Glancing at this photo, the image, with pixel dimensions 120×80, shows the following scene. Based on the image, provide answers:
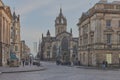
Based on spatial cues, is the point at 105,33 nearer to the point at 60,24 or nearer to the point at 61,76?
the point at 61,76

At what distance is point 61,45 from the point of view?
160750mm

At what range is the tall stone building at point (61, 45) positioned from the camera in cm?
15269

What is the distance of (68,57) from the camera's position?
504ft

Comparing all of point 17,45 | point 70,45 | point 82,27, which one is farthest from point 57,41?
point 82,27

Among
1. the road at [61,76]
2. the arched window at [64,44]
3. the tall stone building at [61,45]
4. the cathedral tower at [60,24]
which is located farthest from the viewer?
the cathedral tower at [60,24]

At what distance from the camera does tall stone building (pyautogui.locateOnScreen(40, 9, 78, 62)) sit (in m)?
153

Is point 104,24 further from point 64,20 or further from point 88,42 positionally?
point 64,20

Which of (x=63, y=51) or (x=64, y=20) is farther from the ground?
(x=64, y=20)

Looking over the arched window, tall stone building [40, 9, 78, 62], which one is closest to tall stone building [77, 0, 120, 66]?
tall stone building [40, 9, 78, 62]

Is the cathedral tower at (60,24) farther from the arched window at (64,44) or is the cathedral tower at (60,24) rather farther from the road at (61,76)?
the road at (61,76)

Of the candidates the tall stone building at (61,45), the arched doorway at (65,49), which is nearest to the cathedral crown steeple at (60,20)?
the tall stone building at (61,45)

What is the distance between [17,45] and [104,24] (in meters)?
48.0

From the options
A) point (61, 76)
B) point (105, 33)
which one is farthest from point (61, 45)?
point (61, 76)

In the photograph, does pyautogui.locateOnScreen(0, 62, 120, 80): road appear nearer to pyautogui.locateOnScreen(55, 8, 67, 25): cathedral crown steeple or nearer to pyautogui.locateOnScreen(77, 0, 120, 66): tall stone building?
pyautogui.locateOnScreen(77, 0, 120, 66): tall stone building
